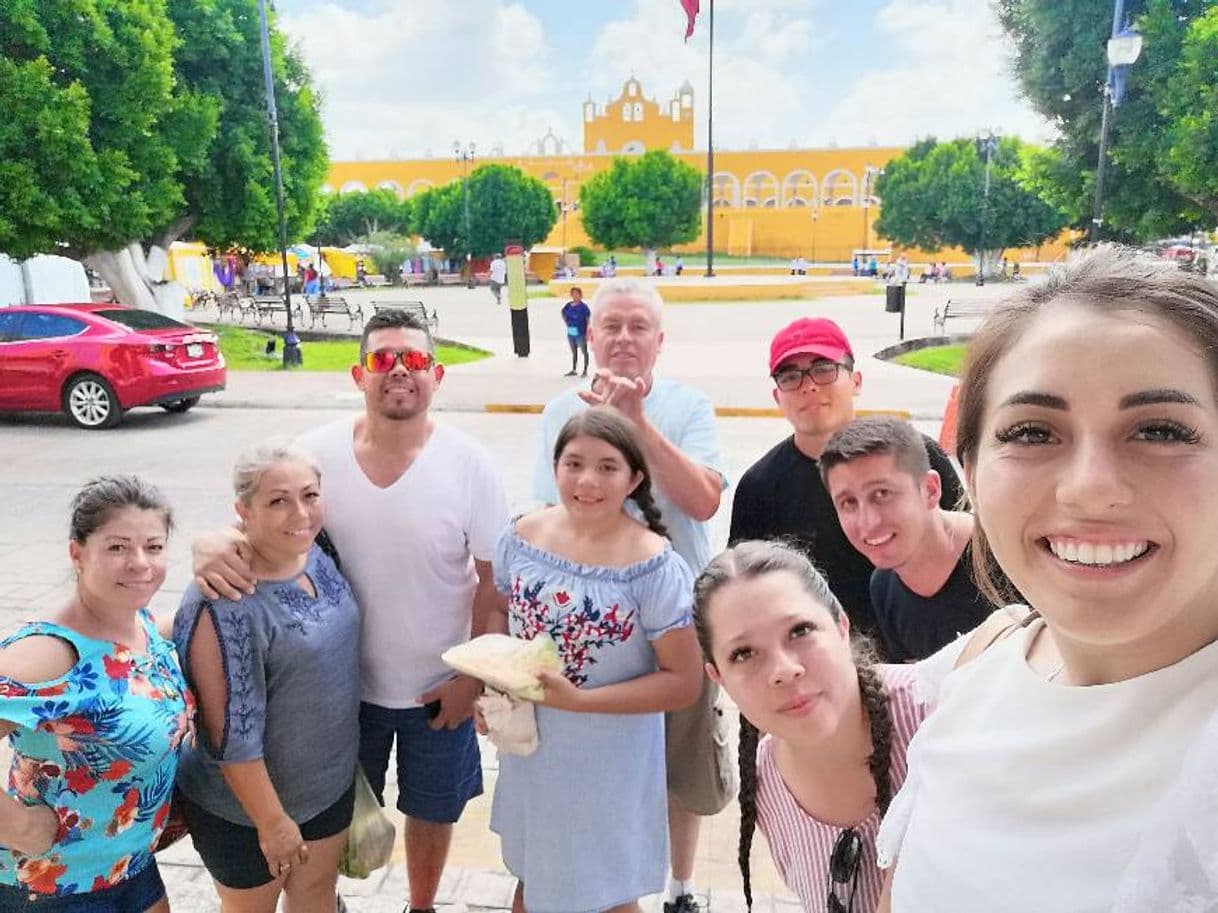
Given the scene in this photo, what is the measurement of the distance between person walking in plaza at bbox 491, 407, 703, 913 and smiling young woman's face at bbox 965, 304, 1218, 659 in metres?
1.35

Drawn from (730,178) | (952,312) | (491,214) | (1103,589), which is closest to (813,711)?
(1103,589)

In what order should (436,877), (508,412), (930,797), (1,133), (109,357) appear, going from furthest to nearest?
(1,133) → (508,412) → (109,357) → (436,877) → (930,797)

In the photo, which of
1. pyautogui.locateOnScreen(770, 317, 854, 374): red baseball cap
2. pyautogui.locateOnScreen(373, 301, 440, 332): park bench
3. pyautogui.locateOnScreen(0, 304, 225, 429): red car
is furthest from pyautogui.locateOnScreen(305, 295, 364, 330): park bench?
pyautogui.locateOnScreen(770, 317, 854, 374): red baseball cap

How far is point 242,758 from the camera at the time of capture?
2080mm

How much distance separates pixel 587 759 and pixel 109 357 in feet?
36.0

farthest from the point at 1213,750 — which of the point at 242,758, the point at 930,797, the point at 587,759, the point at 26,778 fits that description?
the point at 26,778

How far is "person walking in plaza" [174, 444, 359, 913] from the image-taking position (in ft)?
6.84

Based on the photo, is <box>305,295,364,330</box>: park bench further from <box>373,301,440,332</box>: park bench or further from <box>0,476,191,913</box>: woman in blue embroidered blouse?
<box>0,476,191,913</box>: woman in blue embroidered blouse

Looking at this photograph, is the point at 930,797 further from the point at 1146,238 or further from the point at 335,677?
the point at 1146,238

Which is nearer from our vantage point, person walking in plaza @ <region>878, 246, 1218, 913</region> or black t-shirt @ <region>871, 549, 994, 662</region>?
person walking in plaza @ <region>878, 246, 1218, 913</region>

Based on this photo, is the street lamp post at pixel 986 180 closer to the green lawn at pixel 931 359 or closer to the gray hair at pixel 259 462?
the green lawn at pixel 931 359

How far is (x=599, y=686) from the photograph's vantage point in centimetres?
222

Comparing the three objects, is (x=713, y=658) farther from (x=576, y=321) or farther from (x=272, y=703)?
(x=576, y=321)

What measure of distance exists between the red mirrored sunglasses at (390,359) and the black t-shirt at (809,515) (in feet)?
3.70
